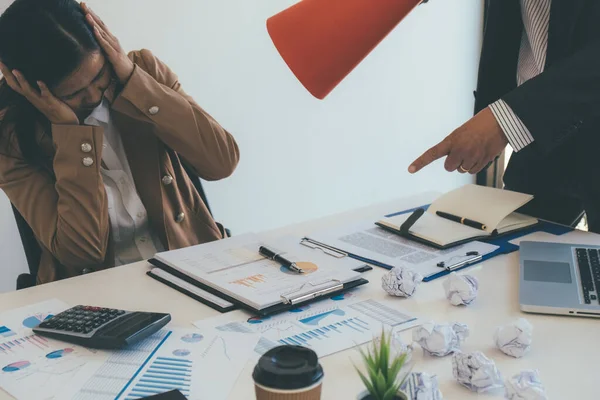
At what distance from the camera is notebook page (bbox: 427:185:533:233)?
51.9 inches

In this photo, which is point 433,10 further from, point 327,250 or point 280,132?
point 327,250

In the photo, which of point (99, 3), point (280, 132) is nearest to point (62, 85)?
point (99, 3)

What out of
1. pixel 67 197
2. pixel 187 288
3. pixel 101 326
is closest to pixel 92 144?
pixel 67 197

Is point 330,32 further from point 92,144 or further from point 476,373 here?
point 92,144

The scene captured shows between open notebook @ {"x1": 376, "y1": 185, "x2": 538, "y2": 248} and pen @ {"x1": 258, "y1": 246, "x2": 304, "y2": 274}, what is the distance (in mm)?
308

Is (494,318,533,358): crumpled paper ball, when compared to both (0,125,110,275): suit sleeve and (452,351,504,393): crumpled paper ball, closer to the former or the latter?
(452,351,504,393): crumpled paper ball

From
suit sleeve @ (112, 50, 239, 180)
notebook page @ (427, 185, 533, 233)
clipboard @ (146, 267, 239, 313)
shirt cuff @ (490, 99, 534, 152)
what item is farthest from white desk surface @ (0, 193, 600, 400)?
suit sleeve @ (112, 50, 239, 180)

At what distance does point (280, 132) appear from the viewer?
2.47m

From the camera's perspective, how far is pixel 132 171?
4.70ft

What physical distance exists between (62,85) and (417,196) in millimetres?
928

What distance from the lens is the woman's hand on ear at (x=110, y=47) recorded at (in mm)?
1277

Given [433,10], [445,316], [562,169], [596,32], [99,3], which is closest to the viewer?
[445,316]

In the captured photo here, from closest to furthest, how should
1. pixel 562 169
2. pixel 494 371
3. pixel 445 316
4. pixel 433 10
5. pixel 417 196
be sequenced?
pixel 494 371
pixel 445 316
pixel 562 169
pixel 417 196
pixel 433 10

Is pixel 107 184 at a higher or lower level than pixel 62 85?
lower
